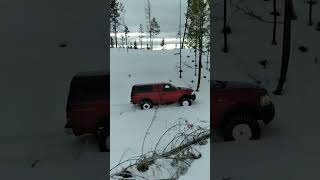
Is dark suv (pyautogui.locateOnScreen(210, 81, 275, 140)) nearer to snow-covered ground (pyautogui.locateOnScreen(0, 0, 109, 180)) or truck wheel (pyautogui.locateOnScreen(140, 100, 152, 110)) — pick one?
snow-covered ground (pyautogui.locateOnScreen(0, 0, 109, 180))

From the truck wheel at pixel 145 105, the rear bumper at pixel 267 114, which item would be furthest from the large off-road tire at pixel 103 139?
the truck wheel at pixel 145 105

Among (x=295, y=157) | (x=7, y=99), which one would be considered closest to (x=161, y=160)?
(x=295, y=157)

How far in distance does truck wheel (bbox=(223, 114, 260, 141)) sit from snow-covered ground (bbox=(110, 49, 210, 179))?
0.66 metres

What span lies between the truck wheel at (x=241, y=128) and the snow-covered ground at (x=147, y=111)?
25.9 inches

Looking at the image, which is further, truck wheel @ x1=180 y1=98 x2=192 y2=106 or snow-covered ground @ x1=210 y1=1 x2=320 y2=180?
truck wheel @ x1=180 y1=98 x2=192 y2=106

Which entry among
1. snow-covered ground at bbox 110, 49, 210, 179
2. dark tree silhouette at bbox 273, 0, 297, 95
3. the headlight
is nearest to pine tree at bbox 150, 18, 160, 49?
snow-covered ground at bbox 110, 49, 210, 179

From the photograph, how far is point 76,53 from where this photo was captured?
43.3 ft

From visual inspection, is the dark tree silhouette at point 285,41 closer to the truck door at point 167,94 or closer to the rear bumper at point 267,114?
the rear bumper at point 267,114

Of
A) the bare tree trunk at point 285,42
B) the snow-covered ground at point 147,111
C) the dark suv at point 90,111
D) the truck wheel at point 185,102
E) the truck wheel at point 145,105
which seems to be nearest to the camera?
the dark suv at point 90,111

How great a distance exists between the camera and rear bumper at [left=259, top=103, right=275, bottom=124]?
8.39 m

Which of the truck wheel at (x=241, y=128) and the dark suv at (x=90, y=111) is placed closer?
the dark suv at (x=90, y=111)

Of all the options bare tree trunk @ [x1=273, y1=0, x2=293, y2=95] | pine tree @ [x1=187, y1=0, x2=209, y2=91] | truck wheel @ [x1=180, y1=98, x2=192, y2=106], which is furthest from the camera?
pine tree @ [x1=187, y1=0, x2=209, y2=91]

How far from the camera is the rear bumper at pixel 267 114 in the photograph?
8.39m

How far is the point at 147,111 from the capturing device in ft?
45.8
